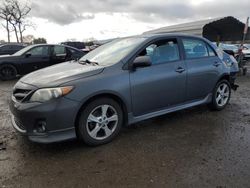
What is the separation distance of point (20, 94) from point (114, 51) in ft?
5.42

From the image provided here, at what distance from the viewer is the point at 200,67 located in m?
4.79

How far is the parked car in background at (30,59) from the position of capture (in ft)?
32.6

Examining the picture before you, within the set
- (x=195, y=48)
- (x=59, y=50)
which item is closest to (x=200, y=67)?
(x=195, y=48)

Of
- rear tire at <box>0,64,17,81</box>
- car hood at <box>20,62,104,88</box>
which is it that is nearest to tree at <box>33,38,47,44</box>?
rear tire at <box>0,64,17,81</box>

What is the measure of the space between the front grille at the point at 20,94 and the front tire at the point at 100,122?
77 centimetres

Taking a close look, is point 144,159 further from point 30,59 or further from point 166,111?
point 30,59

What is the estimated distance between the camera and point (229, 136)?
4.04 metres

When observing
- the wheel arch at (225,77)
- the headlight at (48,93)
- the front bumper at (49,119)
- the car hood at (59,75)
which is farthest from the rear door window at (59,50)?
the headlight at (48,93)

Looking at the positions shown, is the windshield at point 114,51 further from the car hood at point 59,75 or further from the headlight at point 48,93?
the headlight at point 48,93

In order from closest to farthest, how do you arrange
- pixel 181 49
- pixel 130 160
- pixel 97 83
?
pixel 130 160
pixel 97 83
pixel 181 49

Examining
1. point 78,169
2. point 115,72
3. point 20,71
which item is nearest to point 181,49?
point 115,72

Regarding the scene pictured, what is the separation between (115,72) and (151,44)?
93 cm

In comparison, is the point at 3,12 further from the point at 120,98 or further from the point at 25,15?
the point at 120,98

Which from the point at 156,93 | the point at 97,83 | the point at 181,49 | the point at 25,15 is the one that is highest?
the point at 25,15
